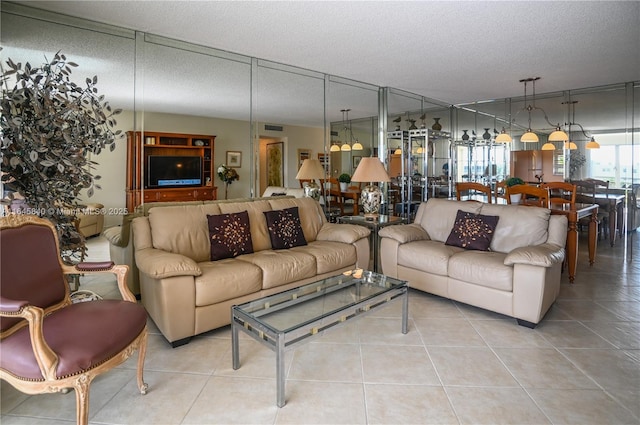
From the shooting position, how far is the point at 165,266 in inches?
98.3

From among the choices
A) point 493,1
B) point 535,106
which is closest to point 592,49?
point 493,1

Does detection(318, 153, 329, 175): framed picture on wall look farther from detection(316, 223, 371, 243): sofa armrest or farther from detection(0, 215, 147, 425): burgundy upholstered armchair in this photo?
detection(0, 215, 147, 425): burgundy upholstered armchair

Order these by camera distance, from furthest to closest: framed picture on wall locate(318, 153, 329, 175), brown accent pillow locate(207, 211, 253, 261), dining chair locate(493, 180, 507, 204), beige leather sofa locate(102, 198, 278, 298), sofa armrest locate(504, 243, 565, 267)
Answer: dining chair locate(493, 180, 507, 204), framed picture on wall locate(318, 153, 329, 175), beige leather sofa locate(102, 198, 278, 298), brown accent pillow locate(207, 211, 253, 261), sofa armrest locate(504, 243, 565, 267)

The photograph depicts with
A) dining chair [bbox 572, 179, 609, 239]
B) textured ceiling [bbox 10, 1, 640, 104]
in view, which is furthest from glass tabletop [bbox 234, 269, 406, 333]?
dining chair [bbox 572, 179, 609, 239]

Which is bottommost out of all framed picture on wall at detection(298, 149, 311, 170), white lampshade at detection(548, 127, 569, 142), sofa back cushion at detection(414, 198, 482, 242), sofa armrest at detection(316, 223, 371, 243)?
sofa armrest at detection(316, 223, 371, 243)

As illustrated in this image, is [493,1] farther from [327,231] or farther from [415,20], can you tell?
[327,231]

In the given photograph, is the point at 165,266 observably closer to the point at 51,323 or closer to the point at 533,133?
the point at 51,323

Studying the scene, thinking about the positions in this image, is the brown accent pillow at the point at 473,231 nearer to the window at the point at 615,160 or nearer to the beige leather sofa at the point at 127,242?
the beige leather sofa at the point at 127,242

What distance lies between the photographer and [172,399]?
1991 mm

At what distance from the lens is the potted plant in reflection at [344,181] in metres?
5.88

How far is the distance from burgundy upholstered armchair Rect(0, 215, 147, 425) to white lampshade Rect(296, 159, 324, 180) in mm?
3154

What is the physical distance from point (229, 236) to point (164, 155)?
1394mm

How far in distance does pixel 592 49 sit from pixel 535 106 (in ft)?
9.68

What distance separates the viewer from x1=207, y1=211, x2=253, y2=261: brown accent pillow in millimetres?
3225
